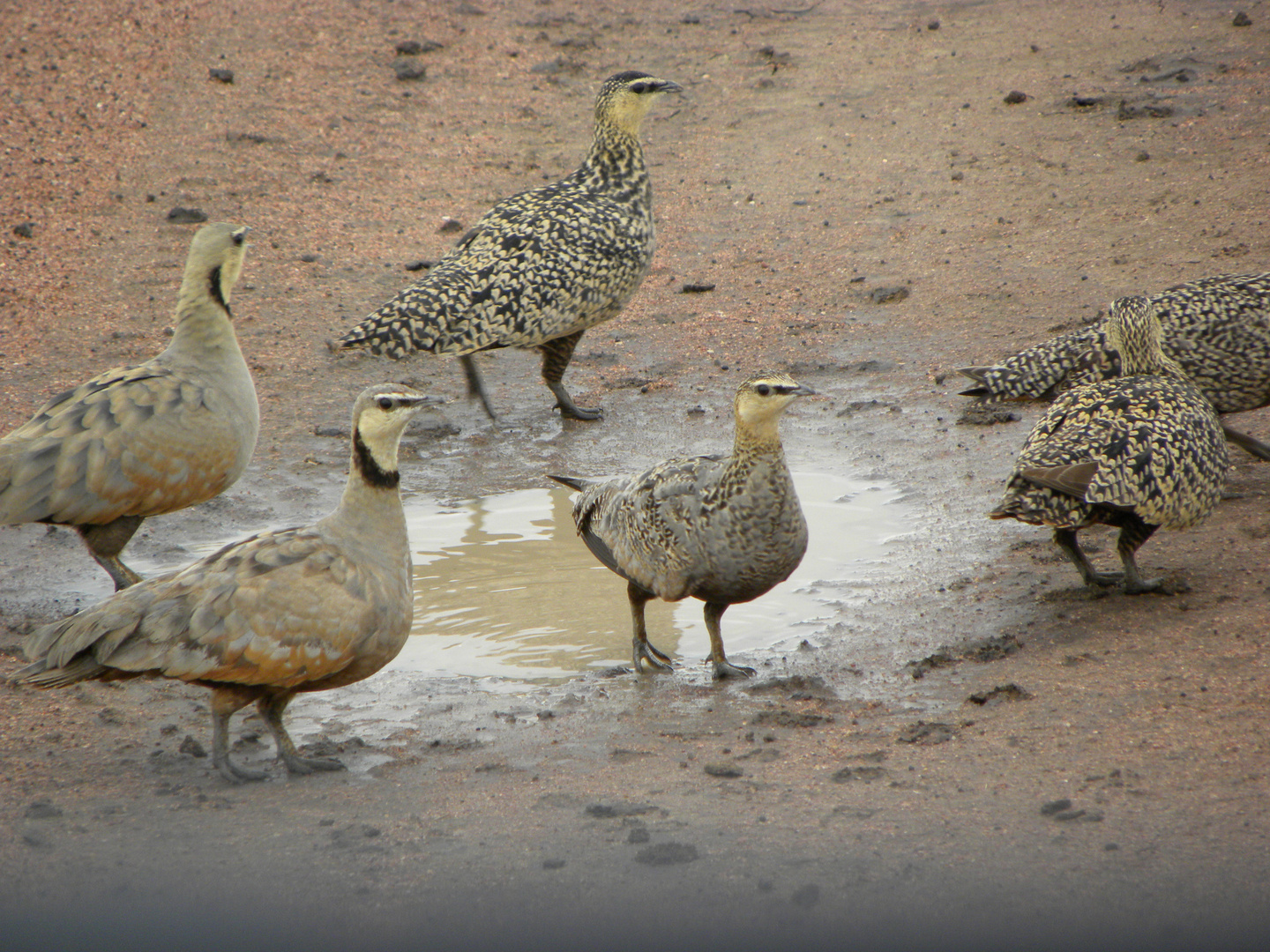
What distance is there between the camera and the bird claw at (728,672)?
4977 millimetres

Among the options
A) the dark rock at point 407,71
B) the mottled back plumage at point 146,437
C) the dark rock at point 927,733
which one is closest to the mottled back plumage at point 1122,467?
the dark rock at point 927,733

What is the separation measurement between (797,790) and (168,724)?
2.37 m

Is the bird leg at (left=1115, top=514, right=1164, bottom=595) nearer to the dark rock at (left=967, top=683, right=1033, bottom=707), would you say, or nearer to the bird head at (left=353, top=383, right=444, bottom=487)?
the dark rock at (left=967, top=683, right=1033, bottom=707)

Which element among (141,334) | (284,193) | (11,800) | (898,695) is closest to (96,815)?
(11,800)

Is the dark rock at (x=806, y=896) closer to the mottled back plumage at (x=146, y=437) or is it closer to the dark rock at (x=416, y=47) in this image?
the mottled back plumage at (x=146, y=437)

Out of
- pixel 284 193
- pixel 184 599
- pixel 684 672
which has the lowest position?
pixel 684 672

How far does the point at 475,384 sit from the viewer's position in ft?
26.0

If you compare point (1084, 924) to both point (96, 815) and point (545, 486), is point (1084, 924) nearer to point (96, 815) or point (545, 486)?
point (96, 815)

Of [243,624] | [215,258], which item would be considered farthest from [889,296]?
[243,624]

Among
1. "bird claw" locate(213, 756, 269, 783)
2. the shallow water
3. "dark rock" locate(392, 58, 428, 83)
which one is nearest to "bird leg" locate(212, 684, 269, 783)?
"bird claw" locate(213, 756, 269, 783)

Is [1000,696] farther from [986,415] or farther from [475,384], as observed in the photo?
[475,384]

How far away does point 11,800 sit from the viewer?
3.88 metres

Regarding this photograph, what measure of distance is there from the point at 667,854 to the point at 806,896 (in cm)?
42

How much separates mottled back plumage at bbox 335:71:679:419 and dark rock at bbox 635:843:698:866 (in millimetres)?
4443
